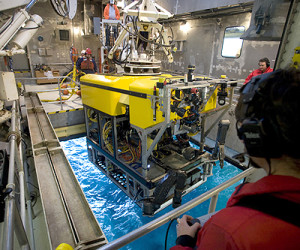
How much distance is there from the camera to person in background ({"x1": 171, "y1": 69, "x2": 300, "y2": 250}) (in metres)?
0.57

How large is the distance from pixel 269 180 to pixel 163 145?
387 centimetres

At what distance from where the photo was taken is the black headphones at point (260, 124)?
0.67m

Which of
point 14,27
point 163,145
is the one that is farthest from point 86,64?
point 163,145

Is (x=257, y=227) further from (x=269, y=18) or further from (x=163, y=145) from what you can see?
(x=163, y=145)

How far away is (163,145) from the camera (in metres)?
4.53

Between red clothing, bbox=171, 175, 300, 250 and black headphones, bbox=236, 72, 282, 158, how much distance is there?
10 cm

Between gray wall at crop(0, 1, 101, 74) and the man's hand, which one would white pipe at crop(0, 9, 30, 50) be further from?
gray wall at crop(0, 1, 101, 74)

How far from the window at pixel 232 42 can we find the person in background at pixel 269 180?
7707 mm

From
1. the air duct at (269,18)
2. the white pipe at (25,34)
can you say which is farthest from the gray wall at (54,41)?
the air duct at (269,18)

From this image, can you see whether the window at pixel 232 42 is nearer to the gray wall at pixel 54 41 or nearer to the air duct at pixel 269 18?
the air duct at pixel 269 18

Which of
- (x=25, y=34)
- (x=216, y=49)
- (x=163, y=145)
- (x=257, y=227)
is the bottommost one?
(x=163, y=145)

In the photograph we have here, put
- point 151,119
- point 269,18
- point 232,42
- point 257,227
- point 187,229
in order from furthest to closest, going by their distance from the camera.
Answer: point 232,42 < point 151,119 < point 269,18 < point 187,229 < point 257,227

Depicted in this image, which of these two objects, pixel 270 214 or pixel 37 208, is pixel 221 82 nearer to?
pixel 270 214

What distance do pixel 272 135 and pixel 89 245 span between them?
5.60ft
